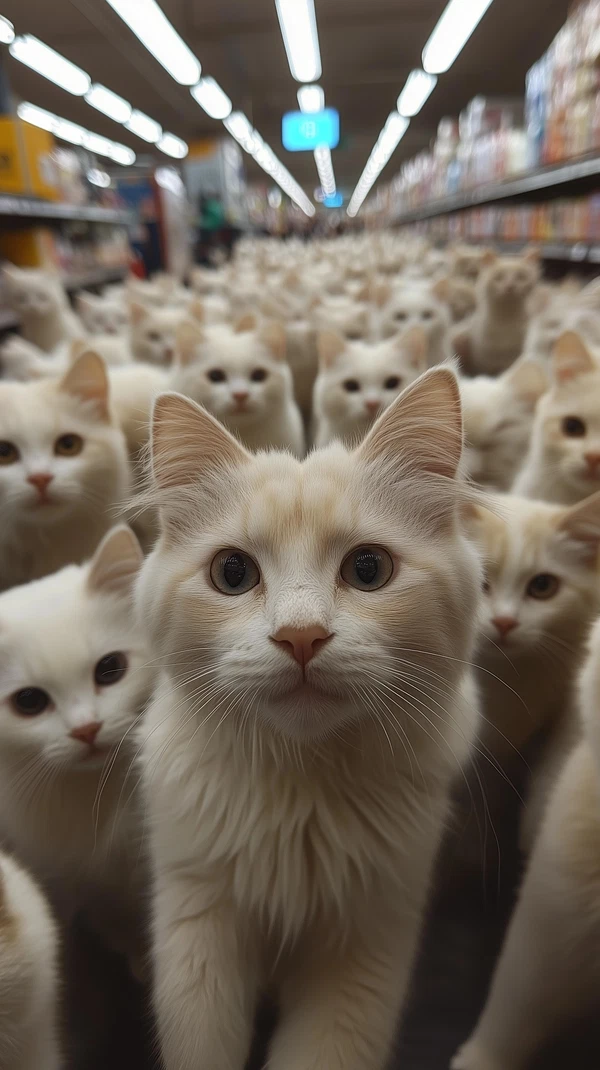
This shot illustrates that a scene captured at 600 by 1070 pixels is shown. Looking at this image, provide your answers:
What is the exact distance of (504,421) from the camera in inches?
57.1

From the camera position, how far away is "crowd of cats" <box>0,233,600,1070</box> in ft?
1.85

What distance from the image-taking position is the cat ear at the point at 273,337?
173 centimetres

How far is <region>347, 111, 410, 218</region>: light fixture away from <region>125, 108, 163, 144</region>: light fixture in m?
1.19

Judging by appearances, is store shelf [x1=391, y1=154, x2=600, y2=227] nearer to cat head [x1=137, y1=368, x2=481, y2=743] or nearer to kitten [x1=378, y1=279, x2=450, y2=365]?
kitten [x1=378, y1=279, x2=450, y2=365]

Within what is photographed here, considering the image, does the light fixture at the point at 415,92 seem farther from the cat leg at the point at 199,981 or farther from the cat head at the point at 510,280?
the cat leg at the point at 199,981

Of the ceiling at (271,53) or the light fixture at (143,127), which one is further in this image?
the light fixture at (143,127)

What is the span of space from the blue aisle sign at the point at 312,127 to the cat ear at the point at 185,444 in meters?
2.99

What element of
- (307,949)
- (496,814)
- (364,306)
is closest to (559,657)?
(496,814)

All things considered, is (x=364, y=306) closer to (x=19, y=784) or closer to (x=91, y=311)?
(x=91, y=311)

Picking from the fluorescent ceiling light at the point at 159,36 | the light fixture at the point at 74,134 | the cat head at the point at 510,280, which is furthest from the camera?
the cat head at the point at 510,280

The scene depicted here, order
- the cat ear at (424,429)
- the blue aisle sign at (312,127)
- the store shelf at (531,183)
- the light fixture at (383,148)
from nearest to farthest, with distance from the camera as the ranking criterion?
the cat ear at (424,429)
the store shelf at (531,183)
the blue aisle sign at (312,127)
the light fixture at (383,148)

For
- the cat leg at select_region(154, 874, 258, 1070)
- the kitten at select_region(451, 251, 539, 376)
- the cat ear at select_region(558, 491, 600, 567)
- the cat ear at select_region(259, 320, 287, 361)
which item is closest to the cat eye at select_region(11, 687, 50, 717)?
the cat leg at select_region(154, 874, 258, 1070)

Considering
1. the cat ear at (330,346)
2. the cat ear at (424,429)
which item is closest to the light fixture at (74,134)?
the cat ear at (330,346)

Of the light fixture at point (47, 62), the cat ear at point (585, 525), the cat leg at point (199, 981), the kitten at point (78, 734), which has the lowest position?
the cat leg at point (199, 981)
